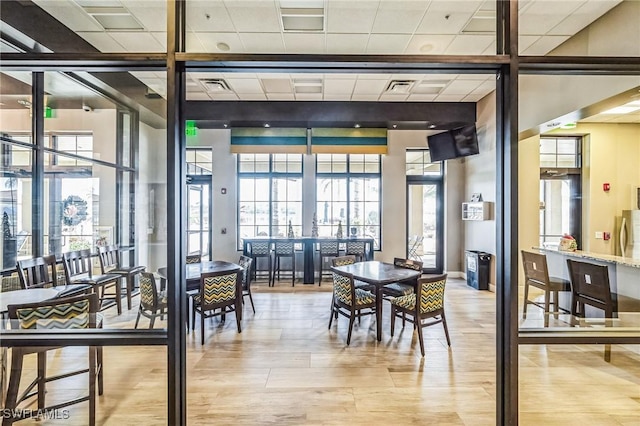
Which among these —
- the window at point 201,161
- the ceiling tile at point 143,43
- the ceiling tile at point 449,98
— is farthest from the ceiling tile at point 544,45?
the window at point 201,161

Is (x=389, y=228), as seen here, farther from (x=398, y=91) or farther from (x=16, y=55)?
(x=16, y=55)

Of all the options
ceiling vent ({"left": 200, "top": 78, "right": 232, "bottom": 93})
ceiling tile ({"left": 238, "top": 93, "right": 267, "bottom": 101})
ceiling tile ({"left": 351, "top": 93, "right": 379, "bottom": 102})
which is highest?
ceiling tile ({"left": 351, "top": 93, "right": 379, "bottom": 102})

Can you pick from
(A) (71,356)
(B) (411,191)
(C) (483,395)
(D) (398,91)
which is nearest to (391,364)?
(C) (483,395)

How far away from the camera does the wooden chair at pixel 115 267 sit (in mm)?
4513

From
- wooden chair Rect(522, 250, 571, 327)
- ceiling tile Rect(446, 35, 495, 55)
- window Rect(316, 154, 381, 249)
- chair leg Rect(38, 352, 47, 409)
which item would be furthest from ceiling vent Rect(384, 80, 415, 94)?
chair leg Rect(38, 352, 47, 409)

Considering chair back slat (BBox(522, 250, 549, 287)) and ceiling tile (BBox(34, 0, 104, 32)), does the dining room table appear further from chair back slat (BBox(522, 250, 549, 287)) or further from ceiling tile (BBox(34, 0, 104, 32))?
ceiling tile (BBox(34, 0, 104, 32))

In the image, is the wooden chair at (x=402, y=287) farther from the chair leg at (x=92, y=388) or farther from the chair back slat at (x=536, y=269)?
the chair leg at (x=92, y=388)

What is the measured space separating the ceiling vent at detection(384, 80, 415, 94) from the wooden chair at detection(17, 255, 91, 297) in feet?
16.9

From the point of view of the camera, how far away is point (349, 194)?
784 cm

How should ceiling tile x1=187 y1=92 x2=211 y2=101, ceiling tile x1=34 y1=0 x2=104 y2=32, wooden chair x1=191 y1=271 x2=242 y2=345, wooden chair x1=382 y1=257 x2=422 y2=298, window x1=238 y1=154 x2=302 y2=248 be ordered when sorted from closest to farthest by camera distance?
ceiling tile x1=34 y1=0 x2=104 y2=32
wooden chair x1=191 y1=271 x2=242 y2=345
wooden chair x1=382 y1=257 x2=422 y2=298
ceiling tile x1=187 y1=92 x2=211 y2=101
window x1=238 y1=154 x2=302 y2=248

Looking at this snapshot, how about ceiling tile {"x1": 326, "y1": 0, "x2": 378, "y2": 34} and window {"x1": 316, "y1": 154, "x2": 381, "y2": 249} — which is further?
window {"x1": 316, "y1": 154, "x2": 381, "y2": 249}

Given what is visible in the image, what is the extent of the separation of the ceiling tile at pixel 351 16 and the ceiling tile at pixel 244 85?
7.93ft

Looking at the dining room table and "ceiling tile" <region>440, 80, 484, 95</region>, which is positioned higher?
"ceiling tile" <region>440, 80, 484, 95</region>

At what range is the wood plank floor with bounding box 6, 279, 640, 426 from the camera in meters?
2.38
